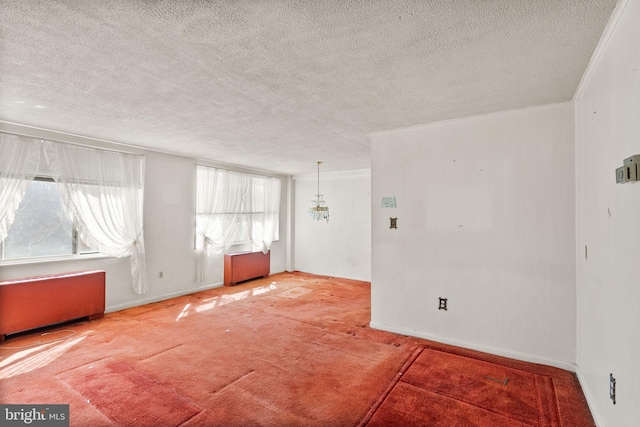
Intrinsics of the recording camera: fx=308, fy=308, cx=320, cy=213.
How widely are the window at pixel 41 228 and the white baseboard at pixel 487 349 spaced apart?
4.30 metres

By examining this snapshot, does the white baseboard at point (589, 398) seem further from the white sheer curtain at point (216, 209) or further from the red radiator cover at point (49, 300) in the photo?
the white sheer curtain at point (216, 209)

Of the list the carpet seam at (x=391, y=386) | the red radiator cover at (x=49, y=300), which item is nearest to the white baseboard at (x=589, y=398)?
the carpet seam at (x=391, y=386)

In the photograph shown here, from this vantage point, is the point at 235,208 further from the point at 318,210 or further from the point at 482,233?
the point at 482,233

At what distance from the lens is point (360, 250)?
7.16 metres

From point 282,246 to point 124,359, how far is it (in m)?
5.10

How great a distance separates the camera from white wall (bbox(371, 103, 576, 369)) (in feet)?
9.72

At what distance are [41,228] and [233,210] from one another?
3078 mm

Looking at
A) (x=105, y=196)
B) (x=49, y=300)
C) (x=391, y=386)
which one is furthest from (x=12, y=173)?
(x=391, y=386)

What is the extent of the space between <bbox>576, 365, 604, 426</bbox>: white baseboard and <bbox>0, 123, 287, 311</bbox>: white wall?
18.1 ft

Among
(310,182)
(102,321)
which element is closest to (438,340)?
(102,321)

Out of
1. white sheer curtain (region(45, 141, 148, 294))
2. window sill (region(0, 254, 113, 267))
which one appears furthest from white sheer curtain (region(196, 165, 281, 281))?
window sill (region(0, 254, 113, 267))

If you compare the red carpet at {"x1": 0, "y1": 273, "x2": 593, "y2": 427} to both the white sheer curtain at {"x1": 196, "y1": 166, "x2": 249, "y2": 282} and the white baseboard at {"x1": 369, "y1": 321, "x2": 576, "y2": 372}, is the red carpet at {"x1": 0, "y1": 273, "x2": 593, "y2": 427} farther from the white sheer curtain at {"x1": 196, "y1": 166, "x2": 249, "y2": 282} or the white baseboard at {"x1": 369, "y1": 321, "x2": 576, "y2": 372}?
the white sheer curtain at {"x1": 196, "y1": 166, "x2": 249, "y2": 282}

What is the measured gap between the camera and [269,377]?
2750 mm

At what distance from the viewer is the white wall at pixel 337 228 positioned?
7.14 metres
